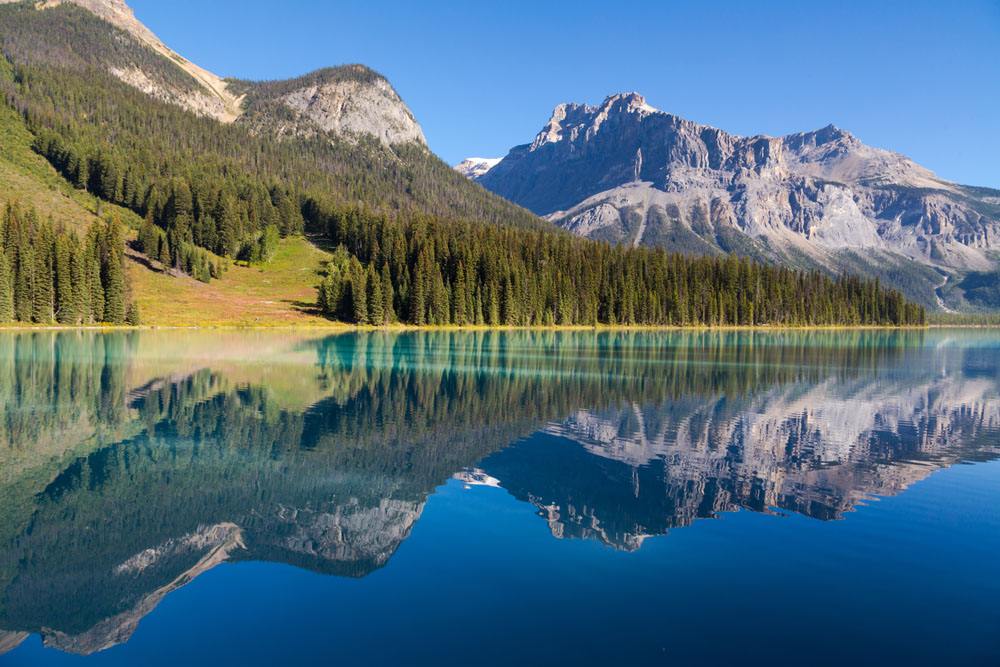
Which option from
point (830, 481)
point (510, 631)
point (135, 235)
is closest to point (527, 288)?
point (135, 235)

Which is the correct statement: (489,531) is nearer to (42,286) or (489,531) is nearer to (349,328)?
(42,286)

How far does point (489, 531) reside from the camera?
56.3ft

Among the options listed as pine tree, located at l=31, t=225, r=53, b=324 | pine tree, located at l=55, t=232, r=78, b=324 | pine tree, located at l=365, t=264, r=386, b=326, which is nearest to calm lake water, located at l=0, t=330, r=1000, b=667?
pine tree, located at l=31, t=225, r=53, b=324

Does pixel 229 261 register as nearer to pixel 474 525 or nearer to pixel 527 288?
pixel 527 288

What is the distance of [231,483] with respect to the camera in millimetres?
20422

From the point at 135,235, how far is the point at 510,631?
561 feet

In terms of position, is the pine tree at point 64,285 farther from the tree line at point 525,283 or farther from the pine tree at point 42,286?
the tree line at point 525,283

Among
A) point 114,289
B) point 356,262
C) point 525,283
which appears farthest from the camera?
point 525,283

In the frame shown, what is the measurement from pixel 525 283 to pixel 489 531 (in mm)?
128844

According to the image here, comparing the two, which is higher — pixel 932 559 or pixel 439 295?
pixel 439 295

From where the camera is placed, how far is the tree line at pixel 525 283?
5364 inches

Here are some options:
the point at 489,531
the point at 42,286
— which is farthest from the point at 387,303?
the point at 489,531

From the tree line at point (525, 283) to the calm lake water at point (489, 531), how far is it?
9890cm

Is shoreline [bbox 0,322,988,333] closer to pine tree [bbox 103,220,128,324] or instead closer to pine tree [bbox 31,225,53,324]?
pine tree [bbox 31,225,53,324]
